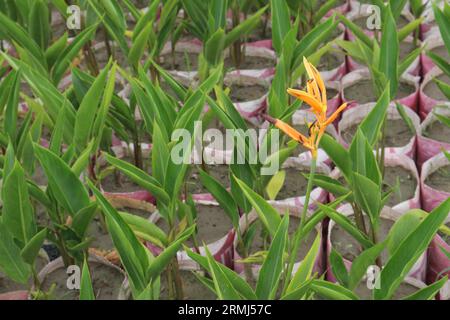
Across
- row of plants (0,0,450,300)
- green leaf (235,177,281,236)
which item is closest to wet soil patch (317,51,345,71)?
row of plants (0,0,450,300)

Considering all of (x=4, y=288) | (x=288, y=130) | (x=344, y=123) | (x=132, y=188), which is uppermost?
(x=288, y=130)

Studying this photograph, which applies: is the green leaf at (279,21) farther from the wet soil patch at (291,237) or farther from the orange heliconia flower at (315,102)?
the orange heliconia flower at (315,102)

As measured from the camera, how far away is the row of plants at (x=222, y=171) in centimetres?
114

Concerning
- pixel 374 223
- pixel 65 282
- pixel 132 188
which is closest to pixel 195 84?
pixel 132 188

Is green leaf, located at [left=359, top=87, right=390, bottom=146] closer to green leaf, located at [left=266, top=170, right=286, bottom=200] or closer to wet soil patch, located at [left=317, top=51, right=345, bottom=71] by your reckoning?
green leaf, located at [left=266, top=170, right=286, bottom=200]

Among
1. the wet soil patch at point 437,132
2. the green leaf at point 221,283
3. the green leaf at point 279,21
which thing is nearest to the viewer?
the green leaf at point 221,283

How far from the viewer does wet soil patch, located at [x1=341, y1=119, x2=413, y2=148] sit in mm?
1851

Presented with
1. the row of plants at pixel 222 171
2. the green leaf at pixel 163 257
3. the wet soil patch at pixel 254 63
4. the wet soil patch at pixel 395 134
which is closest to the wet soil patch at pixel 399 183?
the row of plants at pixel 222 171

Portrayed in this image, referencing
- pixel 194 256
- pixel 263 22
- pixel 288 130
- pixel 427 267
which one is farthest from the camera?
pixel 263 22

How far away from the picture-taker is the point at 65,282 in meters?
1.51

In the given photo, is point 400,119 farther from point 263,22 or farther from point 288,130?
point 288,130

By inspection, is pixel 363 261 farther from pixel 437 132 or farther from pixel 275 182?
pixel 437 132
